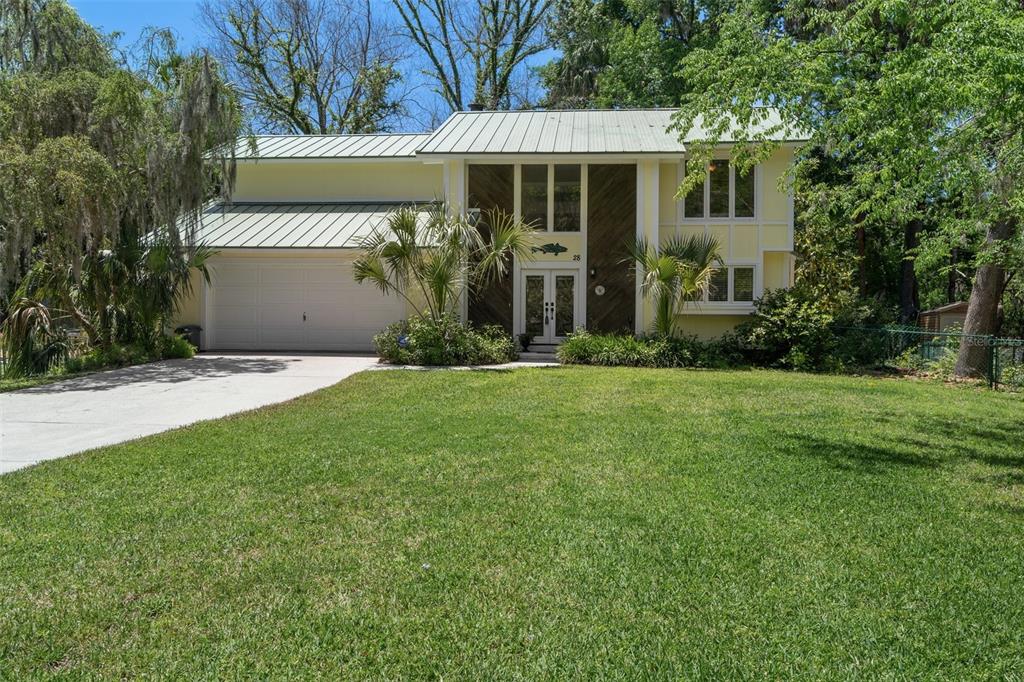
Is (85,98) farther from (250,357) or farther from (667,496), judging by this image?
(667,496)

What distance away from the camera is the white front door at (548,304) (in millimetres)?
17625

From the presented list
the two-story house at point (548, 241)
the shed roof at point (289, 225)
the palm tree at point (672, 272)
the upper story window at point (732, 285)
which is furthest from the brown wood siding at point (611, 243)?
the shed roof at point (289, 225)

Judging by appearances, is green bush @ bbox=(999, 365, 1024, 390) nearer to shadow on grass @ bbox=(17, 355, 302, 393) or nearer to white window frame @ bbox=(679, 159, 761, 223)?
white window frame @ bbox=(679, 159, 761, 223)

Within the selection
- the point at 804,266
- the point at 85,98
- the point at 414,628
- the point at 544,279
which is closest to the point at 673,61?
the point at 804,266

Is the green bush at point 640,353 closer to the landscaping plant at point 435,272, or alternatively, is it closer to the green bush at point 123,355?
the landscaping plant at point 435,272

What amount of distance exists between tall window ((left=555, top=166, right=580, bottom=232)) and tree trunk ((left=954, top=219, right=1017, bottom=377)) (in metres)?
8.75

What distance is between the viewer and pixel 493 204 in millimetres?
17594

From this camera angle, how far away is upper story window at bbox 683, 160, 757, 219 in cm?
1784

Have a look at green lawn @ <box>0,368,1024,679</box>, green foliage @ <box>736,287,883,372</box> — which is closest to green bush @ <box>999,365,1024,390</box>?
green foliage @ <box>736,287,883,372</box>

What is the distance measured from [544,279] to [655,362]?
A: 3901mm

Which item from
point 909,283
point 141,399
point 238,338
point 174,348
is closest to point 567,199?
point 238,338

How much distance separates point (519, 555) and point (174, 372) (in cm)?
1149

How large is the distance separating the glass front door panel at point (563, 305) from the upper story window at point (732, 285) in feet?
11.4

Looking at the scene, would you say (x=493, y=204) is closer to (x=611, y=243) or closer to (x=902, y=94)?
(x=611, y=243)
